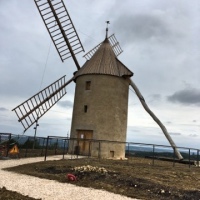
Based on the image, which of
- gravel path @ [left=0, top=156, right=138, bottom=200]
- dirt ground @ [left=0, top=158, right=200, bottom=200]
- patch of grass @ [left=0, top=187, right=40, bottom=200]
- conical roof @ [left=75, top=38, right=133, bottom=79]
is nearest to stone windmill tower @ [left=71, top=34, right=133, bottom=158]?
conical roof @ [left=75, top=38, right=133, bottom=79]

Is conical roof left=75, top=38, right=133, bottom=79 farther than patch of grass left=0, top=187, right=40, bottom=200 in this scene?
Yes

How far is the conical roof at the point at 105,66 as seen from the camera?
22641mm

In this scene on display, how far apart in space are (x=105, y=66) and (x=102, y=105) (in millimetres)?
3129

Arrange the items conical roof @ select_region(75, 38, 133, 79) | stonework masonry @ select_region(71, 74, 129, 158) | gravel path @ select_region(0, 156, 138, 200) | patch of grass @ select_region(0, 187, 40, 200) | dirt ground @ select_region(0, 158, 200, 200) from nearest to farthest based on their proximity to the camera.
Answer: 1. patch of grass @ select_region(0, 187, 40, 200)
2. gravel path @ select_region(0, 156, 138, 200)
3. dirt ground @ select_region(0, 158, 200, 200)
4. stonework masonry @ select_region(71, 74, 129, 158)
5. conical roof @ select_region(75, 38, 133, 79)

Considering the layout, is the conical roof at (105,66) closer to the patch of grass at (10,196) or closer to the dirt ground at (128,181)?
the dirt ground at (128,181)

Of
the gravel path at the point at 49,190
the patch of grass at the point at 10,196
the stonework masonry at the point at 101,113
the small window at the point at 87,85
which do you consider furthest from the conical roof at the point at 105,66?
the patch of grass at the point at 10,196

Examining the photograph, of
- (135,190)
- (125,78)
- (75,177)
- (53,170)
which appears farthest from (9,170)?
(125,78)

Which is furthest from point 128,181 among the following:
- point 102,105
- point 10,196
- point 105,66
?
point 105,66

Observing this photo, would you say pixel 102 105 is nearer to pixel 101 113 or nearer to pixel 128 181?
pixel 101 113

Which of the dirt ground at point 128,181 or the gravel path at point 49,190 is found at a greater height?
the dirt ground at point 128,181

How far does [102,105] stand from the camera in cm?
2184

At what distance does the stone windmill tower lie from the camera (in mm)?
21625

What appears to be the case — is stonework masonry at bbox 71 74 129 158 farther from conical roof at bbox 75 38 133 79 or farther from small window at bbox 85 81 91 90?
conical roof at bbox 75 38 133 79

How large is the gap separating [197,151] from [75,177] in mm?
9731
